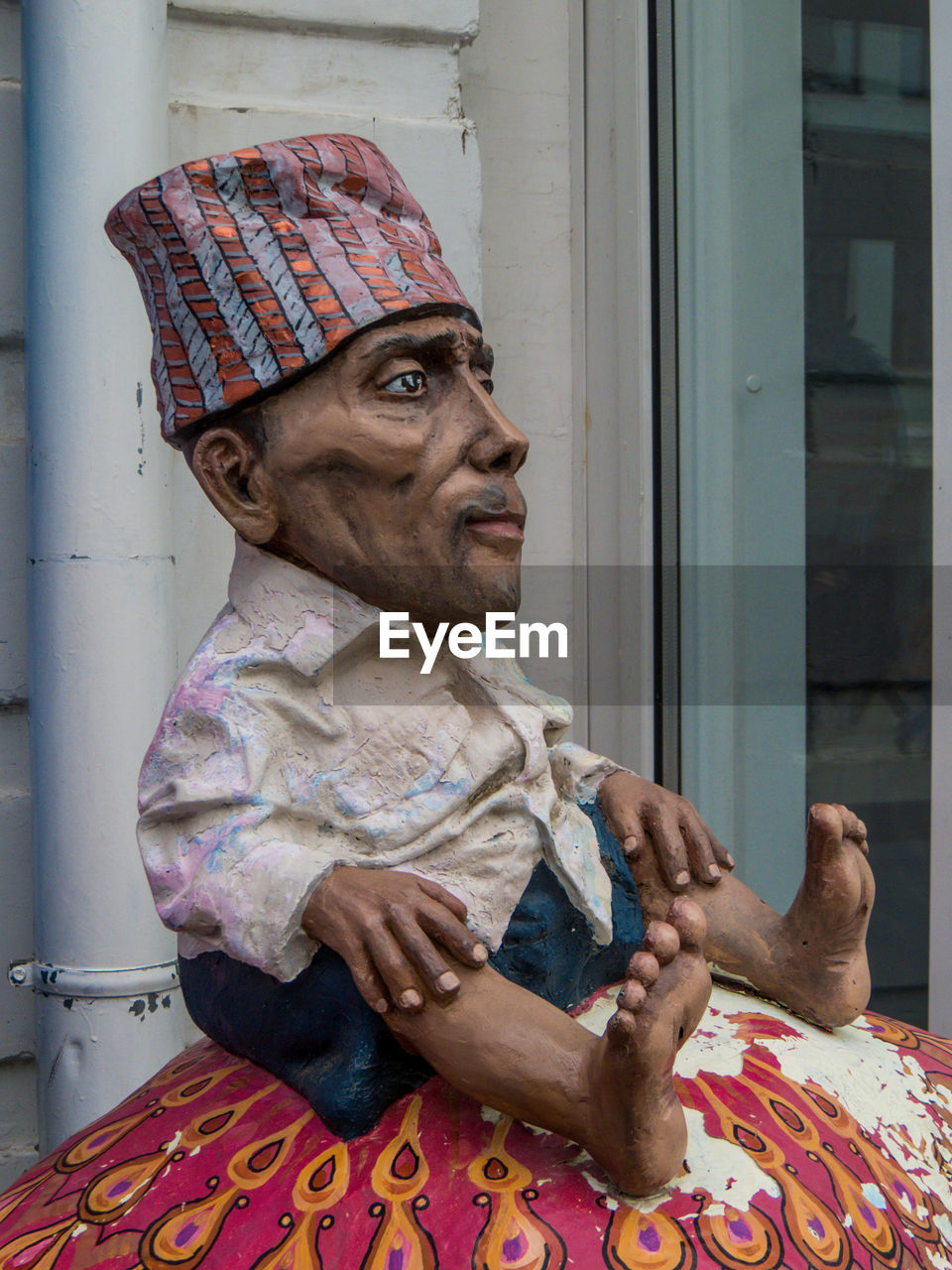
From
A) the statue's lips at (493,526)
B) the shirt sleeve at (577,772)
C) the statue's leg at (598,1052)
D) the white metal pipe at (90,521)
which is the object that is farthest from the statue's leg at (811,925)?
the white metal pipe at (90,521)

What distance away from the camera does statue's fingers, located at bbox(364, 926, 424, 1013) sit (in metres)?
0.87

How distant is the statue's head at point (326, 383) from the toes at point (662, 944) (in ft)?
1.16

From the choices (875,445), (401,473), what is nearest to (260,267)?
(401,473)

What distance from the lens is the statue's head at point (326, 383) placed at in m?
1.03

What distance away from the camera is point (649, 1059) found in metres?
0.82

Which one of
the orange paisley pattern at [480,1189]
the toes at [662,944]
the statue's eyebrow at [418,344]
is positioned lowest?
the orange paisley pattern at [480,1189]

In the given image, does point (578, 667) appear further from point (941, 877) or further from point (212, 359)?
point (212, 359)

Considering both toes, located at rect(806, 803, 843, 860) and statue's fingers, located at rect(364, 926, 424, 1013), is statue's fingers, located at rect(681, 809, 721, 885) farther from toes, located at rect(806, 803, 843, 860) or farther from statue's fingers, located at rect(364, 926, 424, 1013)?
statue's fingers, located at rect(364, 926, 424, 1013)

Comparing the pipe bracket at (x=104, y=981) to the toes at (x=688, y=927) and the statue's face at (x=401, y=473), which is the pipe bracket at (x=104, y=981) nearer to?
the statue's face at (x=401, y=473)

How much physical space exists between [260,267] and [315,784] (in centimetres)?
47

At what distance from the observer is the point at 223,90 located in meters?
1.95

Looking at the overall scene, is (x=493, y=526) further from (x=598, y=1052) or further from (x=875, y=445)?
(x=875, y=445)

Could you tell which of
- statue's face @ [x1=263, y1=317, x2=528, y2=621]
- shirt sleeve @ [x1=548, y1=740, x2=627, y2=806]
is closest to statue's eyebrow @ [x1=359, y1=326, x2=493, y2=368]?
statue's face @ [x1=263, y1=317, x2=528, y2=621]

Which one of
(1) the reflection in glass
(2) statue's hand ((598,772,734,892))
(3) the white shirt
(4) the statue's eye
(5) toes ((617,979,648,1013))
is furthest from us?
(1) the reflection in glass
